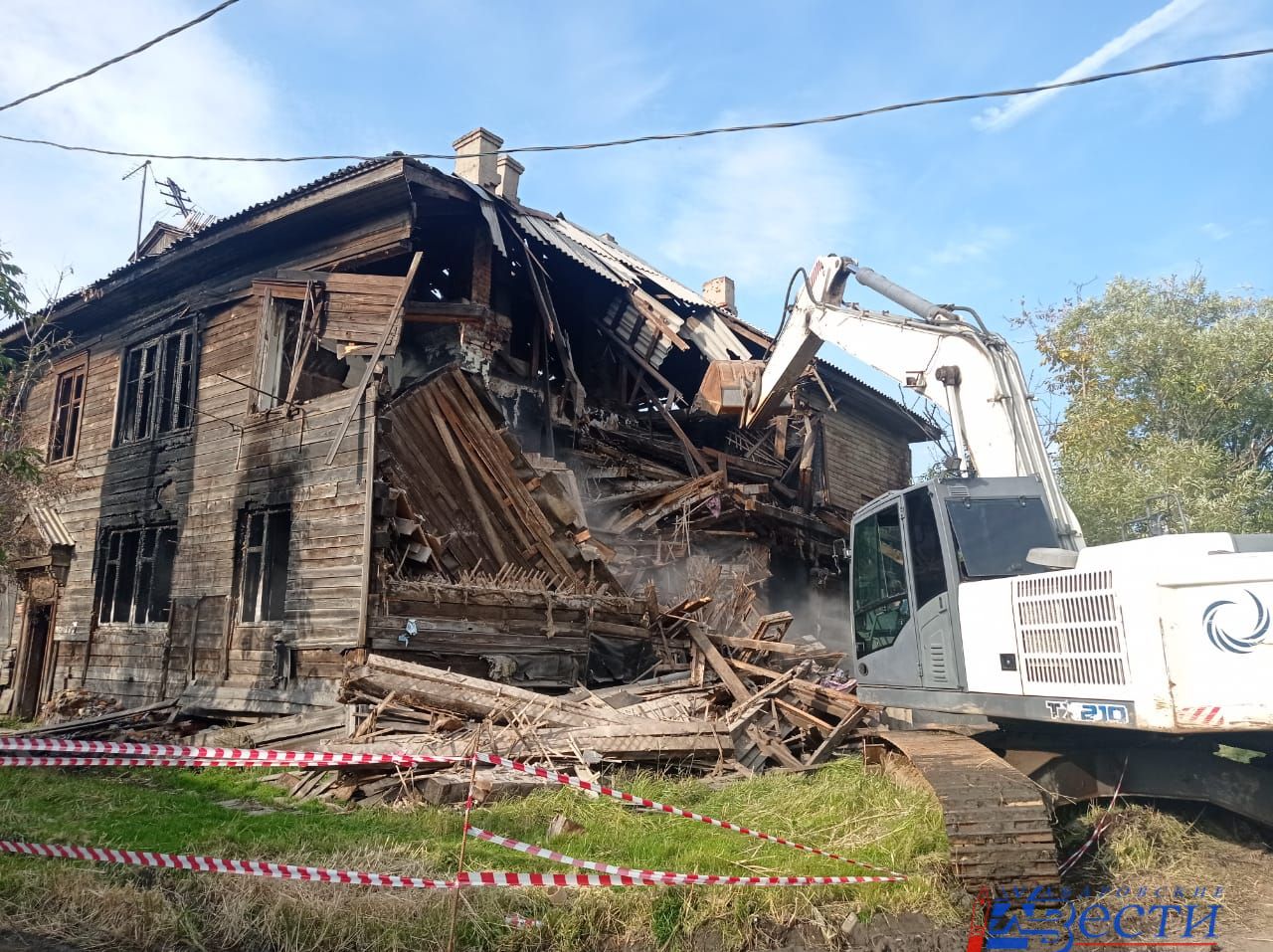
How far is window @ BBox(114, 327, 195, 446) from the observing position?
15.4 meters

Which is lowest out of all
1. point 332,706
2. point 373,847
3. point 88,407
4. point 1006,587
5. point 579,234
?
point 373,847

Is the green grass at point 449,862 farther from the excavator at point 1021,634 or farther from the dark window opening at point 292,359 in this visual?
the dark window opening at point 292,359

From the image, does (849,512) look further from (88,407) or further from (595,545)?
(88,407)

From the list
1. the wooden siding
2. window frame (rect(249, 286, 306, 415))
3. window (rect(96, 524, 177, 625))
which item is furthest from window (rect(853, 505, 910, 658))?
window (rect(96, 524, 177, 625))

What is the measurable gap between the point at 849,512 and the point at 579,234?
30.3ft

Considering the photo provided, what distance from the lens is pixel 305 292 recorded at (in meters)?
13.7

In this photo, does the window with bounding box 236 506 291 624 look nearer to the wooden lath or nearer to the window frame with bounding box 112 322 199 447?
the wooden lath

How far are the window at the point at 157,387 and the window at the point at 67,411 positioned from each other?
69.7 inches

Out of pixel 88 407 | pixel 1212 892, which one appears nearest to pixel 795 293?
pixel 1212 892

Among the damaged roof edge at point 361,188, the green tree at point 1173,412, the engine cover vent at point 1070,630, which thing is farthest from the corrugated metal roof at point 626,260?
the engine cover vent at point 1070,630

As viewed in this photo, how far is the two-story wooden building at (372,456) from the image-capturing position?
464 inches

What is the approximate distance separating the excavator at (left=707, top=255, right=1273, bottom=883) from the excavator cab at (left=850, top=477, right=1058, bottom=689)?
15 millimetres

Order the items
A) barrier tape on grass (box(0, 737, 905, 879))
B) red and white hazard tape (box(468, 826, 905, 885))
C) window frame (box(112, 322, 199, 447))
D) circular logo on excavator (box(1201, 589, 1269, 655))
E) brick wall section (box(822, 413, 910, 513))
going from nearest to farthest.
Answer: circular logo on excavator (box(1201, 589, 1269, 655)) → red and white hazard tape (box(468, 826, 905, 885)) → barrier tape on grass (box(0, 737, 905, 879)) → window frame (box(112, 322, 199, 447)) → brick wall section (box(822, 413, 910, 513))

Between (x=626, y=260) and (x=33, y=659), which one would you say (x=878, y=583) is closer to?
(x=626, y=260)
